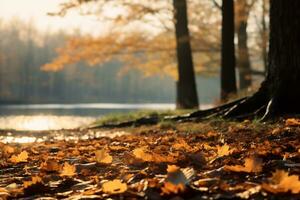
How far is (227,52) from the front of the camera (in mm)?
13258

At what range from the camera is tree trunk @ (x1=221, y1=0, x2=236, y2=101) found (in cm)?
1271

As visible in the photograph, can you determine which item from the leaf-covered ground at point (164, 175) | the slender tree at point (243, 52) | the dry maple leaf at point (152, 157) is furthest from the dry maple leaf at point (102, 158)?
the slender tree at point (243, 52)

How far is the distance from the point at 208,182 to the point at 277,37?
4.69 m

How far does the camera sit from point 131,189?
2.43m

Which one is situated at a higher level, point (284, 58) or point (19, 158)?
point (284, 58)

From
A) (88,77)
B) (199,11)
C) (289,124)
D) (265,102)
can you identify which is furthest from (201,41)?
(88,77)

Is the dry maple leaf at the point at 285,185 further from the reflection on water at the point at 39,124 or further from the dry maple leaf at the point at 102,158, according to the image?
the reflection on water at the point at 39,124

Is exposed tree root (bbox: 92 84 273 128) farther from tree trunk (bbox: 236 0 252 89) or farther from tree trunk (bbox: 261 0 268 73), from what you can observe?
tree trunk (bbox: 236 0 252 89)

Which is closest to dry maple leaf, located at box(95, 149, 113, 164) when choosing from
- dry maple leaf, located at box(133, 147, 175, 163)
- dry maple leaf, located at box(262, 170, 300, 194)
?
dry maple leaf, located at box(133, 147, 175, 163)

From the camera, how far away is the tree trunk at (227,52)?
12711 mm

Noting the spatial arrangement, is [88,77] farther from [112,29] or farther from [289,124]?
[289,124]

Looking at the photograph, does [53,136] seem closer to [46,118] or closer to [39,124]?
[39,124]

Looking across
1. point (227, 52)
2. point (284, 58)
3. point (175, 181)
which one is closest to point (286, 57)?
point (284, 58)

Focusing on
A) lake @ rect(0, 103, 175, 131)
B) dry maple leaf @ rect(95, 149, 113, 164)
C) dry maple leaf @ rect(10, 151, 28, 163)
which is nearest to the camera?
dry maple leaf @ rect(95, 149, 113, 164)
